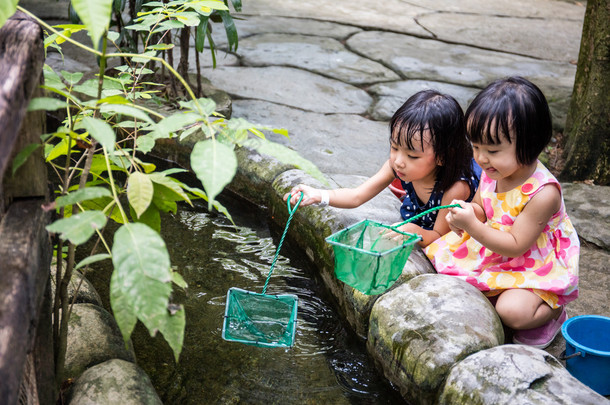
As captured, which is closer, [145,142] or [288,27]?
[145,142]

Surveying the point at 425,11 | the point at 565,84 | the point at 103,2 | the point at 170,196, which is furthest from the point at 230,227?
the point at 425,11

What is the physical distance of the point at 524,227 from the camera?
2.28m

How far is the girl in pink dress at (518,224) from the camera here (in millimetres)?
2203

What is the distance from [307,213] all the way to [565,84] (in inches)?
130

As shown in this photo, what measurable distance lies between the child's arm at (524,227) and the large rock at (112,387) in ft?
3.79

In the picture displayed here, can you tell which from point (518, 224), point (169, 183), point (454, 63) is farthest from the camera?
point (454, 63)

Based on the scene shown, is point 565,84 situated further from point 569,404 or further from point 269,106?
point 569,404

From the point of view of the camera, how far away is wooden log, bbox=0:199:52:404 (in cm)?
102

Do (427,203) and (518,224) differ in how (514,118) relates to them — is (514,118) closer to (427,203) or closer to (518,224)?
(518,224)

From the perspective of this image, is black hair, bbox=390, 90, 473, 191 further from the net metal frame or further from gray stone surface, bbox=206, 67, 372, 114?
gray stone surface, bbox=206, 67, 372, 114

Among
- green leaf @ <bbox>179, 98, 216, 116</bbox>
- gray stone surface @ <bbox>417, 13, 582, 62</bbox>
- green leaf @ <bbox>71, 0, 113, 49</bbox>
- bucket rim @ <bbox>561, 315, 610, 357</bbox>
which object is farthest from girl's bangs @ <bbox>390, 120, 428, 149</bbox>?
gray stone surface @ <bbox>417, 13, 582, 62</bbox>

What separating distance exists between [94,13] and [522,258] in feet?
6.02

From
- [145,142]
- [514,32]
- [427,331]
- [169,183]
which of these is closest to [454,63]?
[514,32]

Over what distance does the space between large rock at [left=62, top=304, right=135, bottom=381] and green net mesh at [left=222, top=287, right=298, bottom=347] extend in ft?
1.12
